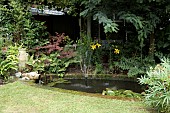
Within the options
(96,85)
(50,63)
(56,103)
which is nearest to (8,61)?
(50,63)

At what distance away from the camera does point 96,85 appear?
7195 mm

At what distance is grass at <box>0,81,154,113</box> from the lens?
4664 mm

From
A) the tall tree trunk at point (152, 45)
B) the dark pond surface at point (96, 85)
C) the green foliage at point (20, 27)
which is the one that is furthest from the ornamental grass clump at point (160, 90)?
the green foliage at point (20, 27)

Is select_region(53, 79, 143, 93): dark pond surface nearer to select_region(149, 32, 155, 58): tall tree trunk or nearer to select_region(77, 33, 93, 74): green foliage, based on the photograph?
select_region(77, 33, 93, 74): green foliage

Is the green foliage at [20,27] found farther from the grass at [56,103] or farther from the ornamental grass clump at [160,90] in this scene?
the ornamental grass clump at [160,90]

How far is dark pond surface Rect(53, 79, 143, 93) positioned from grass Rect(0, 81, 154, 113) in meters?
1.08

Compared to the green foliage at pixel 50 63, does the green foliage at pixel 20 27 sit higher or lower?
higher

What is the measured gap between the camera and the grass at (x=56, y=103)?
466 cm

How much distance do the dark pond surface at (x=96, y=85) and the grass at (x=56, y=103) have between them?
1079 millimetres

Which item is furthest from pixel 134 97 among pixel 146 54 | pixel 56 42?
pixel 56 42

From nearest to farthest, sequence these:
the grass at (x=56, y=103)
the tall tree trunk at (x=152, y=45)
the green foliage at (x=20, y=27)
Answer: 1. the grass at (x=56, y=103)
2. the tall tree trunk at (x=152, y=45)
3. the green foliage at (x=20, y=27)

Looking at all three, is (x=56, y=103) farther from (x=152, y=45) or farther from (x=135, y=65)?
(x=152, y=45)

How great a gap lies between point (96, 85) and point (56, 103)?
2.31 meters

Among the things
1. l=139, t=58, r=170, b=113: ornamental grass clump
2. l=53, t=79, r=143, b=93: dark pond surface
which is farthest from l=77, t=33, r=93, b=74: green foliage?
l=139, t=58, r=170, b=113: ornamental grass clump
